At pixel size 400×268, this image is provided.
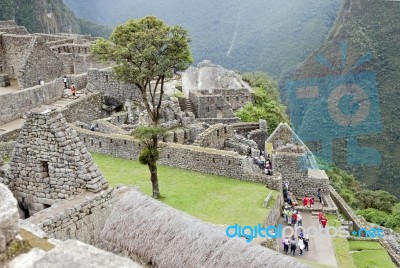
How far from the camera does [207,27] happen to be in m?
84.9

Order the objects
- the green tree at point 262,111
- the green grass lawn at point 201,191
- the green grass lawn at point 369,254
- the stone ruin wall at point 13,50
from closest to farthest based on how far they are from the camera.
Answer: the green grass lawn at point 201,191 → the green grass lawn at point 369,254 → the stone ruin wall at point 13,50 → the green tree at point 262,111

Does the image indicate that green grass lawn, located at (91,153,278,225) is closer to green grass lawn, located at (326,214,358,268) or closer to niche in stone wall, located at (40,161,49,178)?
green grass lawn, located at (326,214,358,268)

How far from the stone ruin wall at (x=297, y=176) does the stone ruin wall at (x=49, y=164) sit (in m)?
11.0

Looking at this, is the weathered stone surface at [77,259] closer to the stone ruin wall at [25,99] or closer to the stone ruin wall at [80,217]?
the stone ruin wall at [80,217]

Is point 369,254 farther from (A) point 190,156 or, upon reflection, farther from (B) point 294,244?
(A) point 190,156

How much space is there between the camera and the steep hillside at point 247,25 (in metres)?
70.8

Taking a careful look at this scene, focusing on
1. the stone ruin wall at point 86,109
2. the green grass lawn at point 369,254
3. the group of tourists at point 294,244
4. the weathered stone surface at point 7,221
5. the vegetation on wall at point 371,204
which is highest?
the stone ruin wall at point 86,109

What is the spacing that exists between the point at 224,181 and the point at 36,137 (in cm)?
899

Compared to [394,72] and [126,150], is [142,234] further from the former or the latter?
[394,72]

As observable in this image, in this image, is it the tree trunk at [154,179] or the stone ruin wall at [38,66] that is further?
the stone ruin wall at [38,66]

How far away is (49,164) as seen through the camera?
6.45m

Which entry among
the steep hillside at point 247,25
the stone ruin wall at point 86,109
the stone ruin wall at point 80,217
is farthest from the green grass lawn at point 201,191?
the steep hillside at point 247,25

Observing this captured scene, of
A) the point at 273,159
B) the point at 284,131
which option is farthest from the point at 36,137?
the point at 284,131

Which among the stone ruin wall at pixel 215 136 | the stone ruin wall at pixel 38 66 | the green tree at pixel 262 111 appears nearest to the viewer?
the stone ruin wall at pixel 215 136
